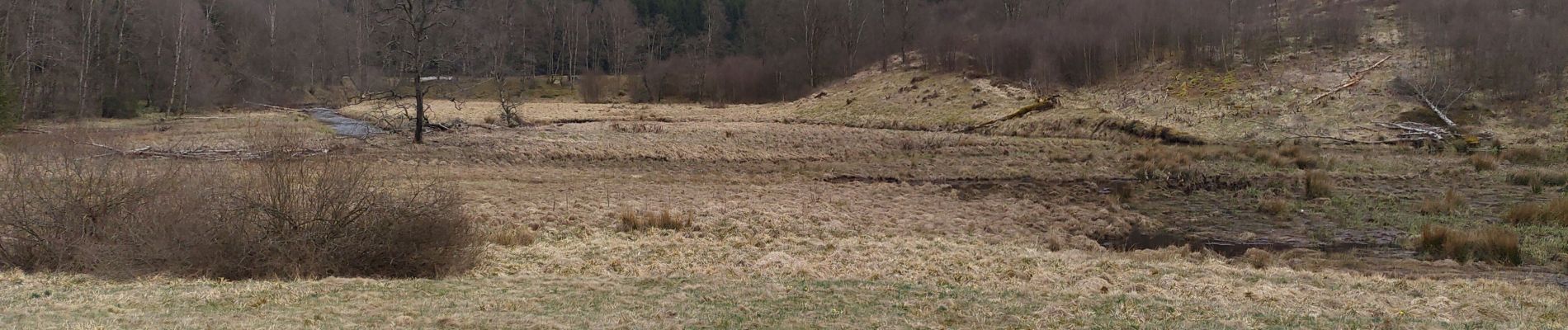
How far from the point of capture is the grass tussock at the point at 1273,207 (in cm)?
1888

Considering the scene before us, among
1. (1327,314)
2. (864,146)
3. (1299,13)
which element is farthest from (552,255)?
(1299,13)

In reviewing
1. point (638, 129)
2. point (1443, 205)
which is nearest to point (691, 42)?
point (638, 129)

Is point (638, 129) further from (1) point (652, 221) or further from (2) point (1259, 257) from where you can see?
(2) point (1259, 257)

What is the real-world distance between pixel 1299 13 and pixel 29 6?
65.4 m

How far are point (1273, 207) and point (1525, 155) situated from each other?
13377 mm

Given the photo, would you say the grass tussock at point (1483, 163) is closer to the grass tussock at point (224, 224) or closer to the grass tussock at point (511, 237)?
the grass tussock at point (511, 237)

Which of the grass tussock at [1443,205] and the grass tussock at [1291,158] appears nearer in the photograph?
the grass tussock at [1443,205]

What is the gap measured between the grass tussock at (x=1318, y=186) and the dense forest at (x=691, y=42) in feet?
65.9

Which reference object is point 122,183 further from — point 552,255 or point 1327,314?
point 1327,314

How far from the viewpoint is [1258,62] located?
4416cm

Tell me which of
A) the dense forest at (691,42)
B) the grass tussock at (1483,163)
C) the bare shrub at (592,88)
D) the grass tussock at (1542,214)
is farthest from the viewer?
the bare shrub at (592,88)

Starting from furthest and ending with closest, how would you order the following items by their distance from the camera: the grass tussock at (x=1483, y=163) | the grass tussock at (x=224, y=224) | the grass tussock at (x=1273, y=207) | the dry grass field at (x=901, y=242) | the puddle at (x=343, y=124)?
the puddle at (x=343, y=124) → the grass tussock at (x=1483, y=163) → the grass tussock at (x=1273, y=207) → the grass tussock at (x=224, y=224) → the dry grass field at (x=901, y=242)

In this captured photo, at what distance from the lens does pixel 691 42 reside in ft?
277

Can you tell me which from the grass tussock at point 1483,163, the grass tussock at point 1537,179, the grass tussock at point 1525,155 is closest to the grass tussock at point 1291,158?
the grass tussock at point 1483,163
